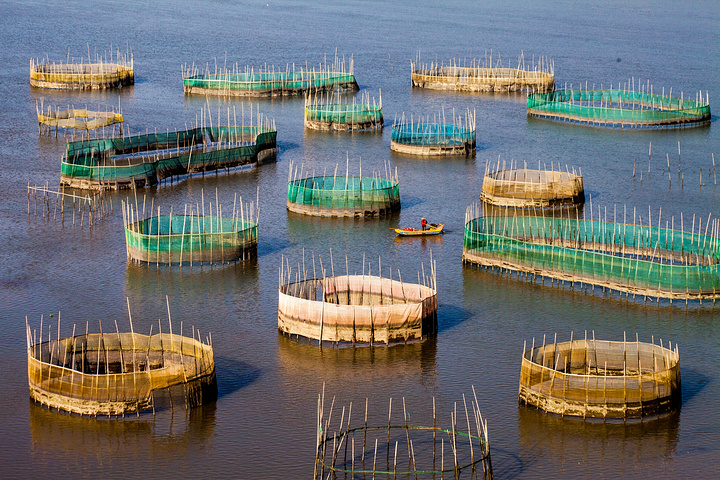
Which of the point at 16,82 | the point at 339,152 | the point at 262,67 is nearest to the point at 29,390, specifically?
the point at 339,152

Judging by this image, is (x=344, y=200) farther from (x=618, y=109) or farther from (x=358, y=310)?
(x=618, y=109)

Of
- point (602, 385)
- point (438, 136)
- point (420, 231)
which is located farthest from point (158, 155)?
point (602, 385)

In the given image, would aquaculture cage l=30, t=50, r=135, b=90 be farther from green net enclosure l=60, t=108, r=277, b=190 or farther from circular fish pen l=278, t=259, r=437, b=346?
circular fish pen l=278, t=259, r=437, b=346

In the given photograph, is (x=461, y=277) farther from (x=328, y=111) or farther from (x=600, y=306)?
(x=328, y=111)

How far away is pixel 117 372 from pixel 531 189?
3062 cm

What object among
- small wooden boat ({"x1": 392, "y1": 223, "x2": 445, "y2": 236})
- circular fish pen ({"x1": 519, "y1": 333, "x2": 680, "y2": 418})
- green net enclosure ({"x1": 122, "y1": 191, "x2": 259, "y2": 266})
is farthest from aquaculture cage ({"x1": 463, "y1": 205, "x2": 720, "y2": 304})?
green net enclosure ({"x1": 122, "y1": 191, "x2": 259, "y2": 266})

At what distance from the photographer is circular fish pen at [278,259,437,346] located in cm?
4191

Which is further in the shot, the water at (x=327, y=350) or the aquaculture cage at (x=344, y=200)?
the aquaculture cage at (x=344, y=200)

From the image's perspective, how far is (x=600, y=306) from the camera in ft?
155

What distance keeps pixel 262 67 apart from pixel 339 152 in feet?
133

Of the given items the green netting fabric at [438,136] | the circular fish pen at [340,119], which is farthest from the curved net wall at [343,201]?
the circular fish pen at [340,119]

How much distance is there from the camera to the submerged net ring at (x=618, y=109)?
8838 centimetres

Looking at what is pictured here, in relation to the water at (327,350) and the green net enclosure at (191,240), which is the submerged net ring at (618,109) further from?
the green net enclosure at (191,240)

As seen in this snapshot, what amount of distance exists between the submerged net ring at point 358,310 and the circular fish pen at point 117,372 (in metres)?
5.43
